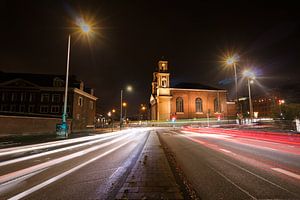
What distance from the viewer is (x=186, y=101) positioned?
82500 mm

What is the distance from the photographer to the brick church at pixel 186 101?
79.2 meters

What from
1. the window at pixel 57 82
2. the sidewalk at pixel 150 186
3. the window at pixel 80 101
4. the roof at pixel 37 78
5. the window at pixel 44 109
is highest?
the roof at pixel 37 78

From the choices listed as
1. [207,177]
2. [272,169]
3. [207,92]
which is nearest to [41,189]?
[207,177]

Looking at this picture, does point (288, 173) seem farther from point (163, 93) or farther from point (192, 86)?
point (192, 86)

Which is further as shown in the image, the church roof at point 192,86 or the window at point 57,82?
the church roof at point 192,86

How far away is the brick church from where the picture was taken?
7925 cm

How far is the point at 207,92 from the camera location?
85.8 m

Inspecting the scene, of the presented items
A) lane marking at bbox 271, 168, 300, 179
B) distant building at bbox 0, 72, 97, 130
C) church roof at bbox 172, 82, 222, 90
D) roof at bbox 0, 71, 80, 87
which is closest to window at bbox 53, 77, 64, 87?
distant building at bbox 0, 72, 97, 130

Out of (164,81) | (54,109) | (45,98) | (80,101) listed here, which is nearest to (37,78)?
(45,98)

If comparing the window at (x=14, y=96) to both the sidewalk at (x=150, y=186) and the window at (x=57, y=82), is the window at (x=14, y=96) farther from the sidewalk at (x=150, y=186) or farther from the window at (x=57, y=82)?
the sidewalk at (x=150, y=186)

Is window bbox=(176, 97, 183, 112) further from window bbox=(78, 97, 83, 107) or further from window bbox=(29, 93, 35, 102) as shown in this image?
window bbox=(29, 93, 35, 102)

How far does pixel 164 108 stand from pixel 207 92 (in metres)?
22.7

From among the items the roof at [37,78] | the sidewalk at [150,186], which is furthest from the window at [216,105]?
the sidewalk at [150,186]

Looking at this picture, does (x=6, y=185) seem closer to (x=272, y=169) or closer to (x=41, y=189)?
(x=41, y=189)
